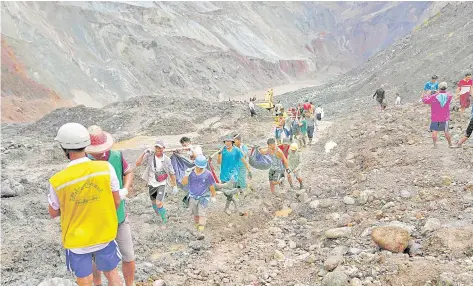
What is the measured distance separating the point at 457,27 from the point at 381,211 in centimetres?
2470

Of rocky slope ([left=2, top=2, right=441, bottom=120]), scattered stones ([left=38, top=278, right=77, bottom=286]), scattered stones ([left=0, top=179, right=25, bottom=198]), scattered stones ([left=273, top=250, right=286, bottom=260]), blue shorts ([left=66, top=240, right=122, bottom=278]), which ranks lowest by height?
scattered stones ([left=273, top=250, right=286, bottom=260])

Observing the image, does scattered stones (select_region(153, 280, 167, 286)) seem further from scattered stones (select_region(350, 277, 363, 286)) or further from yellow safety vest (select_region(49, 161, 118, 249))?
scattered stones (select_region(350, 277, 363, 286))

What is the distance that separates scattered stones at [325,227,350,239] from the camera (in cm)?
583

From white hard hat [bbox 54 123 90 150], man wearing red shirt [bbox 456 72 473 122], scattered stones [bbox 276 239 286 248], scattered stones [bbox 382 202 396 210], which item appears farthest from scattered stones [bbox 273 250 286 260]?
man wearing red shirt [bbox 456 72 473 122]

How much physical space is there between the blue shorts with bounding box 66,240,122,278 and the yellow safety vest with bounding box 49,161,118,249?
133 millimetres

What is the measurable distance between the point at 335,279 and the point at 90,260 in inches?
97.7

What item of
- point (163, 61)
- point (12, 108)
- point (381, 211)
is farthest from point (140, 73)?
point (381, 211)

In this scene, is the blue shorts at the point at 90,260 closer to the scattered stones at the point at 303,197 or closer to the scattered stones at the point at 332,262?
the scattered stones at the point at 332,262

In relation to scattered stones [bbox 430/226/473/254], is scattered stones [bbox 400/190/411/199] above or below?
above

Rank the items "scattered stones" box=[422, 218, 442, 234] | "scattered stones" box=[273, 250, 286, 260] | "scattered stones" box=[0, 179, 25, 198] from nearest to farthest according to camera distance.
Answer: "scattered stones" box=[422, 218, 442, 234]
"scattered stones" box=[273, 250, 286, 260]
"scattered stones" box=[0, 179, 25, 198]

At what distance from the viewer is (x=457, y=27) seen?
26.7 meters

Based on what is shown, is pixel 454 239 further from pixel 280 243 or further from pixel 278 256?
pixel 280 243

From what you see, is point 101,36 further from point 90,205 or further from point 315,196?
point 90,205

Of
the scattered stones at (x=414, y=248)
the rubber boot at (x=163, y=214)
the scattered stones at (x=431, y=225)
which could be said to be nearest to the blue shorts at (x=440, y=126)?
the scattered stones at (x=431, y=225)
